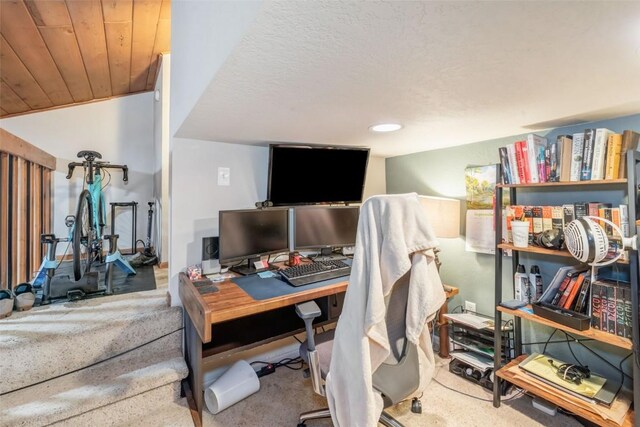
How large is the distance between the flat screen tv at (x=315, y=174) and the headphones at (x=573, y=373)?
1.81 meters

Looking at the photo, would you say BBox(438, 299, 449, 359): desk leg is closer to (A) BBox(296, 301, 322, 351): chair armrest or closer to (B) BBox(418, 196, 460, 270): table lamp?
(B) BBox(418, 196, 460, 270): table lamp

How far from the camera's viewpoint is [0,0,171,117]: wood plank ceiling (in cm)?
208

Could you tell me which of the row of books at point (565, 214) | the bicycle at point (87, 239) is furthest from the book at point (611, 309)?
the bicycle at point (87, 239)

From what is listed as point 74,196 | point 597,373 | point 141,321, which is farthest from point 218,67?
point 74,196

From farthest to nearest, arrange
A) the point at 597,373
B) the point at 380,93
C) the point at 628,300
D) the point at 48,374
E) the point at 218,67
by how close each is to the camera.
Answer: the point at 597,373, the point at 48,374, the point at 628,300, the point at 380,93, the point at 218,67

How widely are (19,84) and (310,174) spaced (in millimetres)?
3205

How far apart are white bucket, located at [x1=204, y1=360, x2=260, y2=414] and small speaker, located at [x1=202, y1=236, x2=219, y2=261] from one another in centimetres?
78

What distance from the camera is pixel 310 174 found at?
95.2 inches

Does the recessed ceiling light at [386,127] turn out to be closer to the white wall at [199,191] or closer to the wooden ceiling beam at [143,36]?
the white wall at [199,191]

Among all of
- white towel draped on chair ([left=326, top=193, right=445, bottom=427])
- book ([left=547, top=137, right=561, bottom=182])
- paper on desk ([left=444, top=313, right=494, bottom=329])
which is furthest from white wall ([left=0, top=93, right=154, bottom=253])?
book ([left=547, top=137, right=561, bottom=182])

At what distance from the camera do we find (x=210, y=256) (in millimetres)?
2004

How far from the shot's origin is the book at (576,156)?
1567 millimetres

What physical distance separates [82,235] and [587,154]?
3903mm

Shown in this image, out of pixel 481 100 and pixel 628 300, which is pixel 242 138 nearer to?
pixel 481 100
